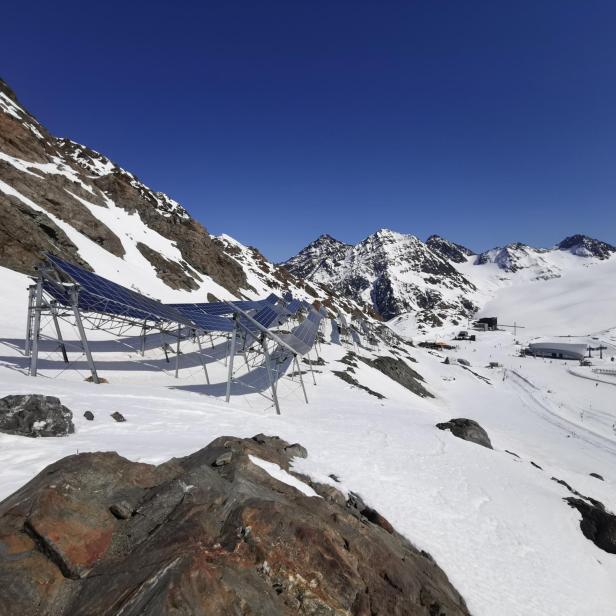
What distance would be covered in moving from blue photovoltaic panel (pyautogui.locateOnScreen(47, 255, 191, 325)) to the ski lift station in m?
121

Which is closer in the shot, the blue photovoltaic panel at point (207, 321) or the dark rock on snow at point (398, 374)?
the blue photovoltaic panel at point (207, 321)

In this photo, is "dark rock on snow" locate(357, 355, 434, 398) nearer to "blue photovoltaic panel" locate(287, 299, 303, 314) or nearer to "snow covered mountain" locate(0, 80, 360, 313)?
"blue photovoltaic panel" locate(287, 299, 303, 314)

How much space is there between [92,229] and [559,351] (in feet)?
414

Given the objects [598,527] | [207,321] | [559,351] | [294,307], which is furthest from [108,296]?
[559,351]

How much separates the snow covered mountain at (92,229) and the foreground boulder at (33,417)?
1049 inches

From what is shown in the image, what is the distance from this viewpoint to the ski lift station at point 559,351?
351 ft

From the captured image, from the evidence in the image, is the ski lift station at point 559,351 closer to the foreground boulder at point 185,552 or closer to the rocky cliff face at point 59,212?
the rocky cliff face at point 59,212

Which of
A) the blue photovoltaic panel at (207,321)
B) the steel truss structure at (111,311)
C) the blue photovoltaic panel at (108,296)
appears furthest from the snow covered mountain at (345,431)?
the blue photovoltaic panel at (108,296)

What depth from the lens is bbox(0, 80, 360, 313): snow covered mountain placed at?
114 ft

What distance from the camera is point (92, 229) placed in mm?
46656

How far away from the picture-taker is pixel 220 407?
61.2ft

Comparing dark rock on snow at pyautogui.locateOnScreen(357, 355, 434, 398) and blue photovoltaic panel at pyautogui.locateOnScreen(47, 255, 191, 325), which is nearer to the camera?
blue photovoltaic panel at pyautogui.locateOnScreen(47, 255, 191, 325)

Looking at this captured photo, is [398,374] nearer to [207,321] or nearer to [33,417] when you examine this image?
[207,321]

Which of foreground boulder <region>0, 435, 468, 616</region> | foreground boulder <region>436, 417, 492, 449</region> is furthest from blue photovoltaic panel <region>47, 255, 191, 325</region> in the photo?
foreground boulder <region>436, 417, 492, 449</region>
